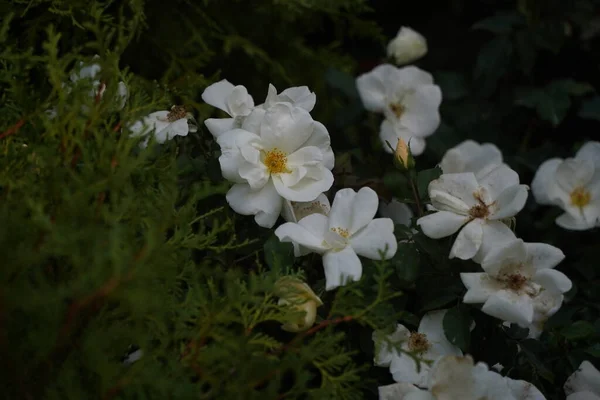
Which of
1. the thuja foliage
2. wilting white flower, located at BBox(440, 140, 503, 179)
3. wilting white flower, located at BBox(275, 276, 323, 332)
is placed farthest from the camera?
wilting white flower, located at BBox(440, 140, 503, 179)

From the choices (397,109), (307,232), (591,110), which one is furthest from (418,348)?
(591,110)

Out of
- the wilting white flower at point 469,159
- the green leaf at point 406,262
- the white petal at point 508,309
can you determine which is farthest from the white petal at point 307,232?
the wilting white flower at point 469,159

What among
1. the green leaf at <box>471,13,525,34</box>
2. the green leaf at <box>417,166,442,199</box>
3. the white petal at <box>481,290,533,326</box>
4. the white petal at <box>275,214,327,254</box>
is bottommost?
the green leaf at <box>471,13,525,34</box>

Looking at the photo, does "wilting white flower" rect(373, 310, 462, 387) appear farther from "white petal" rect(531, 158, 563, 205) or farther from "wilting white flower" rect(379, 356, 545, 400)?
"white petal" rect(531, 158, 563, 205)

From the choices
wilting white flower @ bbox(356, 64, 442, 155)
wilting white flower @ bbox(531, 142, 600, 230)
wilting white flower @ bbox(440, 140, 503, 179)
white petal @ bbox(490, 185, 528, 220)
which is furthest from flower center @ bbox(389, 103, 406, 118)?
white petal @ bbox(490, 185, 528, 220)

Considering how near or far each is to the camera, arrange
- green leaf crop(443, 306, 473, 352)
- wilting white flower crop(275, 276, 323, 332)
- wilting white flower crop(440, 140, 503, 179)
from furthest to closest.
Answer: wilting white flower crop(440, 140, 503, 179), green leaf crop(443, 306, 473, 352), wilting white flower crop(275, 276, 323, 332)

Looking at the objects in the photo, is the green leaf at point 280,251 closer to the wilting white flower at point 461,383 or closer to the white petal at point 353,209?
the white petal at point 353,209
